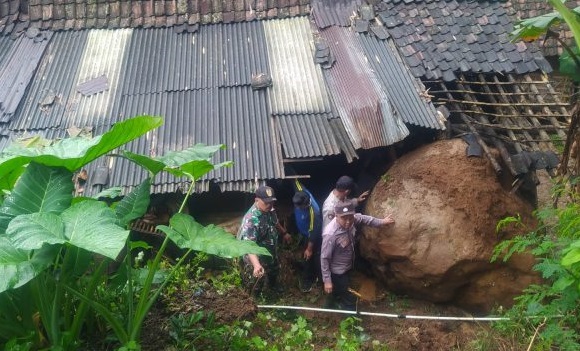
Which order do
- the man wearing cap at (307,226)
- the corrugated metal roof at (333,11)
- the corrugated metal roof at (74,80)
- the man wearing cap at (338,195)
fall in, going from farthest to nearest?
the corrugated metal roof at (333,11)
the corrugated metal roof at (74,80)
the man wearing cap at (307,226)
the man wearing cap at (338,195)

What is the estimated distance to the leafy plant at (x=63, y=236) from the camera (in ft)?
9.77

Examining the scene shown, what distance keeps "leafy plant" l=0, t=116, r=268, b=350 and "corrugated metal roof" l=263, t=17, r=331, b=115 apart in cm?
352

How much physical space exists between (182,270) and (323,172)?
294cm

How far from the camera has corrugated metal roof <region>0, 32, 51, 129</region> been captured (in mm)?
7422

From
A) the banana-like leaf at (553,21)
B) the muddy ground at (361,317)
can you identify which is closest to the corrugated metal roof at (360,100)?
the muddy ground at (361,317)

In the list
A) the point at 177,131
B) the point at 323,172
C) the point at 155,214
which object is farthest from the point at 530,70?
the point at 155,214

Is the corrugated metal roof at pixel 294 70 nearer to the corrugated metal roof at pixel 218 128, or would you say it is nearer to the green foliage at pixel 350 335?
the corrugated metal roof at pixel 218 128

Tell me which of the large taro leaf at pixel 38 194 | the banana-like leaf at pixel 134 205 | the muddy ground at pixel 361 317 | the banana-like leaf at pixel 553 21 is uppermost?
the banana-like leaf at pixel 553 21

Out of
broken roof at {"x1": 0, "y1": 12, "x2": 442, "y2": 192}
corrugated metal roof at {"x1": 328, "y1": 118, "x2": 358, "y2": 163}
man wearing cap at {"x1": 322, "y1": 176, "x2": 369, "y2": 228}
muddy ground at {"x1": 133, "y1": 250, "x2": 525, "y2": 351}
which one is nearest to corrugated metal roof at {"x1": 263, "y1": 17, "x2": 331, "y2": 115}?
broken roof at {"x1": 0, "y1": 12, "x2": 442, "y2": 192}

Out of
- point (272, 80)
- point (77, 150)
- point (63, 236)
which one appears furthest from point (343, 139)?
point (63, 236)

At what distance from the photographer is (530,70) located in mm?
7500

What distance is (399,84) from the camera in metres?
7.20

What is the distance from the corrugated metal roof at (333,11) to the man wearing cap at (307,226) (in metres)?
2.62

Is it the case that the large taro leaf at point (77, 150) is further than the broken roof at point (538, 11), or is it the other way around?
the broken roof at point (538, 11)
